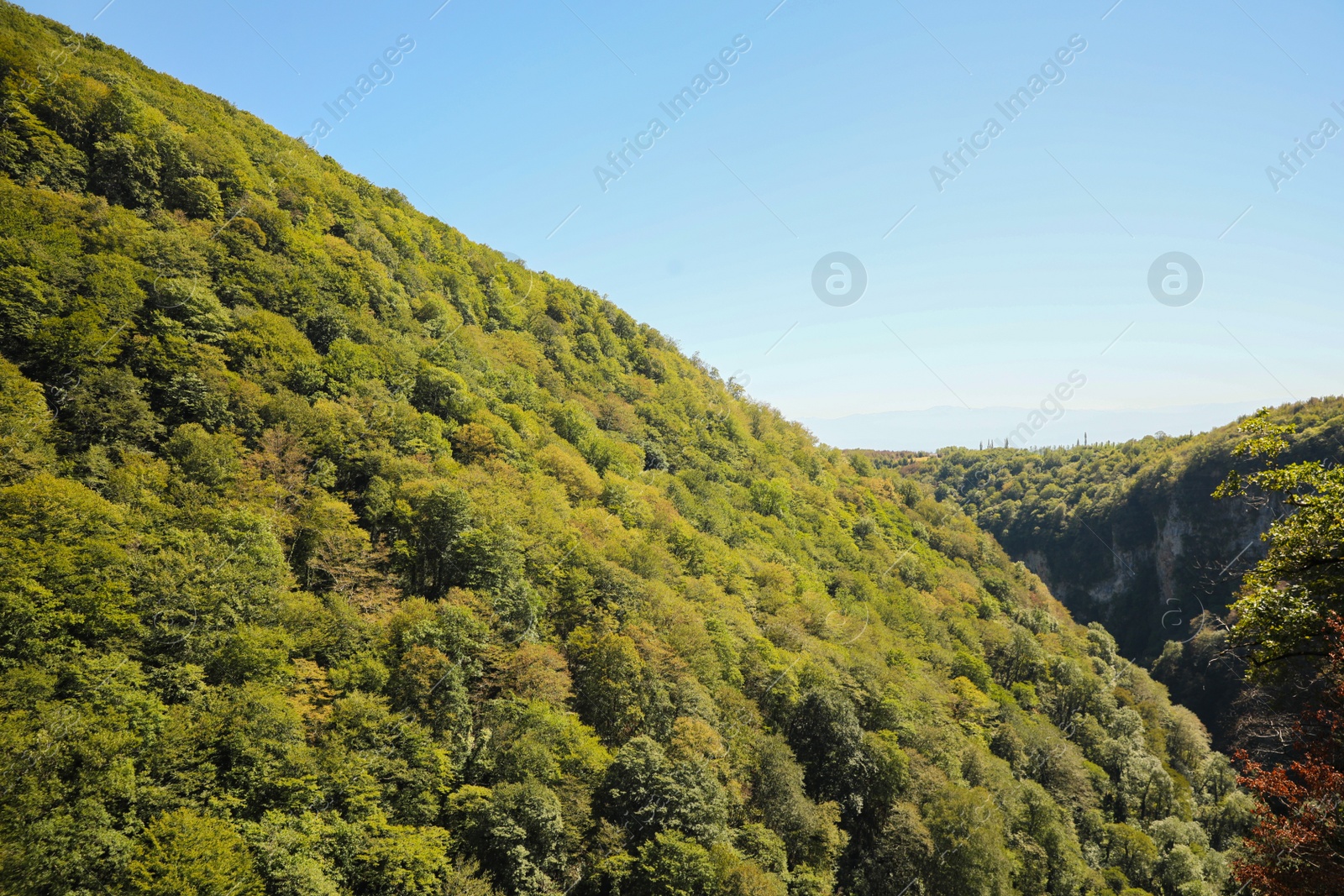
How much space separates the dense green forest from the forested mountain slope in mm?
37255

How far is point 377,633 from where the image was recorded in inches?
1463

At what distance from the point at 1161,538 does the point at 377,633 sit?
179m

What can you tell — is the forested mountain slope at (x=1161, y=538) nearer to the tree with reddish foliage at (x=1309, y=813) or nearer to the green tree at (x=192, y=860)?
the tree with reddish foliage at (x=1309, y=813)

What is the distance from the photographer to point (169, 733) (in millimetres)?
26766

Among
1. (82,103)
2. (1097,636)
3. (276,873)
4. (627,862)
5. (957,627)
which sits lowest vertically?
(276,873)

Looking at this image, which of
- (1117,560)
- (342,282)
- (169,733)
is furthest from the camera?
(1117,560)

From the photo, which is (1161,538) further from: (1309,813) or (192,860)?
(192,860)

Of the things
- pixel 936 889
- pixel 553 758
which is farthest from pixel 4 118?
pixel 936 889

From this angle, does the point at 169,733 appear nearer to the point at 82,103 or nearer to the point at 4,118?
the point at 4,118

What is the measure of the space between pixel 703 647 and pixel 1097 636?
104247mm

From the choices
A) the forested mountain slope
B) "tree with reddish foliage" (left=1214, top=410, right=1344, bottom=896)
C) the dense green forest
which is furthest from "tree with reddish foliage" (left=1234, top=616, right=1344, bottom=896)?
the forested mountain slope

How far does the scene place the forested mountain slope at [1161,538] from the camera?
373 ft

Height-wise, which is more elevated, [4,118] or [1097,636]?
[1097,636]

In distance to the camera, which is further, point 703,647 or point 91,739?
point 703,647
